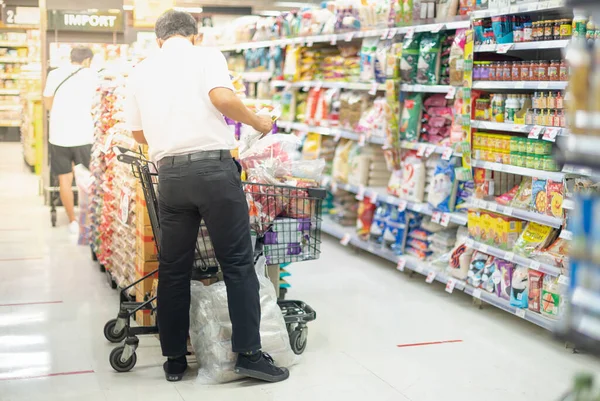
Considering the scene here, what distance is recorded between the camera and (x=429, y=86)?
19.8 feet

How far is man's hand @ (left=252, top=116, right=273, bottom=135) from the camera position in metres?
3.86

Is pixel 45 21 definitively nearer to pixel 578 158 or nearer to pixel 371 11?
pixel 371 11

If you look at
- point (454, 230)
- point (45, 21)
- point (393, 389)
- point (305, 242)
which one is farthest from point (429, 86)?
point (45, 21)

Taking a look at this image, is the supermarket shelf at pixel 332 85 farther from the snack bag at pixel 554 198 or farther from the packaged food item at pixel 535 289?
the packaged food item at pixel 535 289

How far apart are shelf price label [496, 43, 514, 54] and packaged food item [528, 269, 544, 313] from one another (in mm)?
1327

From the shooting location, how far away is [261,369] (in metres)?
3.92

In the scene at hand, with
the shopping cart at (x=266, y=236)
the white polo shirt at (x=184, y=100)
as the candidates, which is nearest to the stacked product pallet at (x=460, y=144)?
the shopping cart at (x=266, y=236)

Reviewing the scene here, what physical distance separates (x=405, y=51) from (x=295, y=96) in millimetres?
2811

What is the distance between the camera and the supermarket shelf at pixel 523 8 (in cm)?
452

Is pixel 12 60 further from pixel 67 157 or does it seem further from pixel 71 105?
pixel 71 105

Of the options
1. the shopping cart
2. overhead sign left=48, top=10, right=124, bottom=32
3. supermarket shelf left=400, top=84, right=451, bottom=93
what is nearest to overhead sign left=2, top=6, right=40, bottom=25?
overhead sign left=48, top=10, right=124, bottom=32

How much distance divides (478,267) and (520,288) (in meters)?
0.47

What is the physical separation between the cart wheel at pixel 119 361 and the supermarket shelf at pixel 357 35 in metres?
3.03

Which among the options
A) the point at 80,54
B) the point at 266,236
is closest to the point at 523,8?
the point at 266,236
